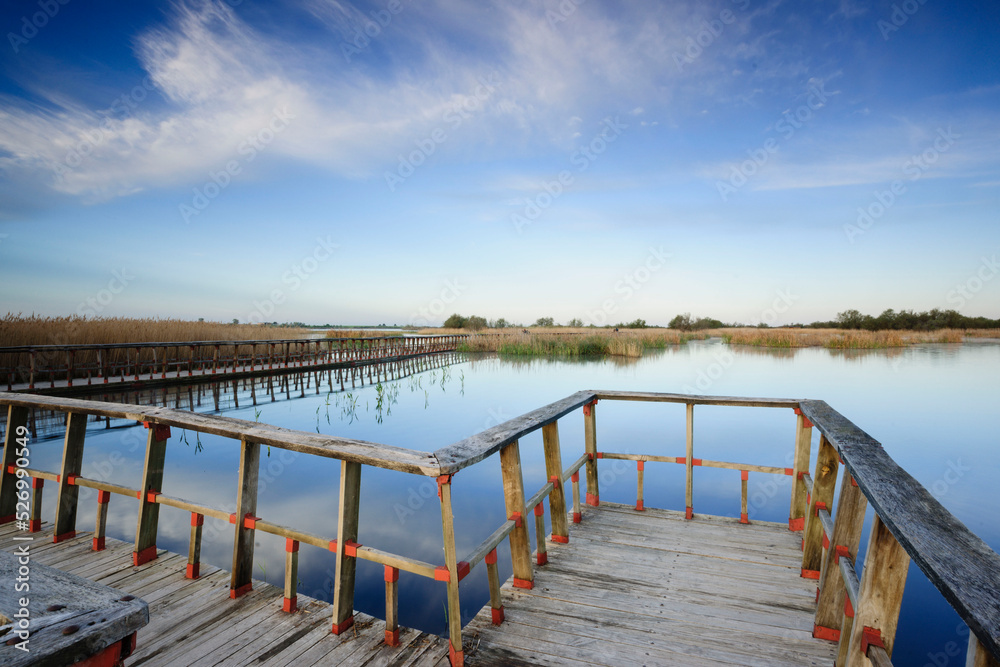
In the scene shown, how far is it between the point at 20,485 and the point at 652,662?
4.75 meters

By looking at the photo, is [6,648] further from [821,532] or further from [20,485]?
[20,485]

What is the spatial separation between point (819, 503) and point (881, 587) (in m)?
1.52

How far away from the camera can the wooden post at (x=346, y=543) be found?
2.38 meters

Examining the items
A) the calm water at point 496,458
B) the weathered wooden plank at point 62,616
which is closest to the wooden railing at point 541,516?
the weathered wooden plank at point 62,616

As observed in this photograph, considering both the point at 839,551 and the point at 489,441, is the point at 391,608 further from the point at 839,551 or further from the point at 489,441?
the point at 839,551

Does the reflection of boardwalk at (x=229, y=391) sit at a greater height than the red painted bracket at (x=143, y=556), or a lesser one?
lesser

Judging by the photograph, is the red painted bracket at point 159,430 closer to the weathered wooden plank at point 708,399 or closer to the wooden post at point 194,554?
the wooden post at point 194,554

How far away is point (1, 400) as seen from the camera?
139 inches

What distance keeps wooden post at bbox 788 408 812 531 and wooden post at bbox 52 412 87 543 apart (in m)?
5.18

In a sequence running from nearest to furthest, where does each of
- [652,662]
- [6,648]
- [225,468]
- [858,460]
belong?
[6,648] → [858,460] → [652,662] → [225,468]

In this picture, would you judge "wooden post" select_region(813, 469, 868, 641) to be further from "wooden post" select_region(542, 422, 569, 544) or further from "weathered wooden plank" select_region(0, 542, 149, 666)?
"weathered wooden plank" select_region(0, 542, 149, 666)

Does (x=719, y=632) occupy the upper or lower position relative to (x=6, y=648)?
lower

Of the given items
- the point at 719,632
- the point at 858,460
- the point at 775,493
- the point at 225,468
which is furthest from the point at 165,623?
the point at 775,493

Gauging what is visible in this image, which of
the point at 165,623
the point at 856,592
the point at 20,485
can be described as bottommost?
the point at 165,623
